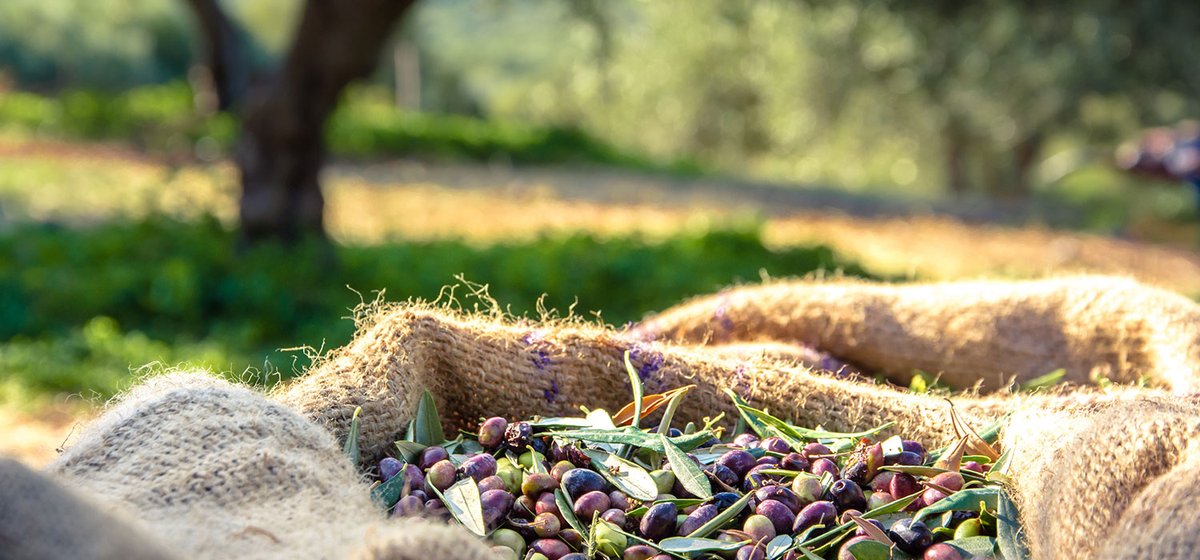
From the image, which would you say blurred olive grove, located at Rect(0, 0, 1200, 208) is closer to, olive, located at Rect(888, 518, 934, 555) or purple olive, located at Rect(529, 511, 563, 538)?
purple olive, located at Rect(529, 511, 563, 538)

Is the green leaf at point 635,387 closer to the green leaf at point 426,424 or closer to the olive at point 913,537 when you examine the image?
the green leaf at point 426,424

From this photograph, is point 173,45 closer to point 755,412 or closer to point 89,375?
point 89,375

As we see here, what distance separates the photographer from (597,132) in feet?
95.0

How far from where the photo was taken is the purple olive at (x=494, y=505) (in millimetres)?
1578

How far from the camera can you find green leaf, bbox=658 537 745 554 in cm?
150

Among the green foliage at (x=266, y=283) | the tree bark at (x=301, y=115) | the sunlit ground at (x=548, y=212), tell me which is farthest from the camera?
the sunlit ground at (x=548, y=212)

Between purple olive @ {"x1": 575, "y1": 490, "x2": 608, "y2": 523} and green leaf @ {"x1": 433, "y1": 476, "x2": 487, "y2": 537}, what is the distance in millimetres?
140

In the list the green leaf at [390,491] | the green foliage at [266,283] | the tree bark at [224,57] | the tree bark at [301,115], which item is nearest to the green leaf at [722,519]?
the green leaf at [390,491]

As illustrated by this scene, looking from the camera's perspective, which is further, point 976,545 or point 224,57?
point 224,57

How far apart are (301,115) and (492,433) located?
5217 mm

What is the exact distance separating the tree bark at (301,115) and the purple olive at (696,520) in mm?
5113

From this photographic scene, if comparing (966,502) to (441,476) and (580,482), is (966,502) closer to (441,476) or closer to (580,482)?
(580,482)

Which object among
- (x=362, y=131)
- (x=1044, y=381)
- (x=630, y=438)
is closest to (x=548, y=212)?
(x=362, y=131)

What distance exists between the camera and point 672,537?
1546 millimetres
